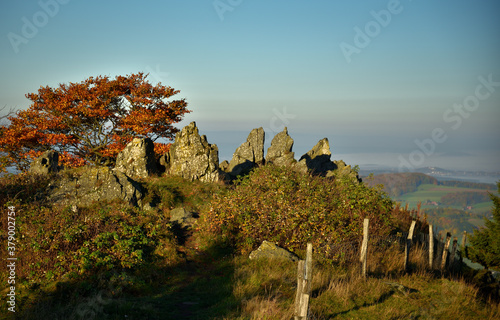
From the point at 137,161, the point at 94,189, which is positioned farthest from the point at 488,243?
the point at 94,189

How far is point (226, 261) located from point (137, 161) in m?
11.9

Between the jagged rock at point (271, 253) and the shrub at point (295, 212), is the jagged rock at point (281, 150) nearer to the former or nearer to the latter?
the shrub at point (295, 212)

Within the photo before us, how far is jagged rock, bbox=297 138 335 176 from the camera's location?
3250 centimetres

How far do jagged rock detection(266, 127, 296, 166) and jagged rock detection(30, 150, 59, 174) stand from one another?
59.5 feet

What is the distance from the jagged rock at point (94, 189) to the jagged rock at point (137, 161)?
3266 millimetres

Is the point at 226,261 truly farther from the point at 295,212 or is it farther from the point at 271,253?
the point at 295,212

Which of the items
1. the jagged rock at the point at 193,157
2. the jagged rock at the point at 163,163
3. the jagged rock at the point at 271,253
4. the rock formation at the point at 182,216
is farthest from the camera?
the jagged rock at the point at 163,163

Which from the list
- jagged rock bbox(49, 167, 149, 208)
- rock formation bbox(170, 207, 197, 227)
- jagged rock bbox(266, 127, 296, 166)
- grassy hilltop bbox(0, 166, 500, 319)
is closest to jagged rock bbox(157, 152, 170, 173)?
jagged rock bbox(49, 167, 149, 208)

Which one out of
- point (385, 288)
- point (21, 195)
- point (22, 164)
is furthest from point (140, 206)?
point (22, 164)

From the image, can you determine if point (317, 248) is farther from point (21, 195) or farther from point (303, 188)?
point (21, 195)

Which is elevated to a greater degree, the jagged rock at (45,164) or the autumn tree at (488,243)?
the jagged rock at (45,164)

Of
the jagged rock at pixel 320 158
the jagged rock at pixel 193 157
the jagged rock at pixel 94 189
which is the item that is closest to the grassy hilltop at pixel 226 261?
the jagged rock at pixel 94 189

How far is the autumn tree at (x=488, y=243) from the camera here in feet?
81.3

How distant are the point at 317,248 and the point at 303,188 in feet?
10.3
